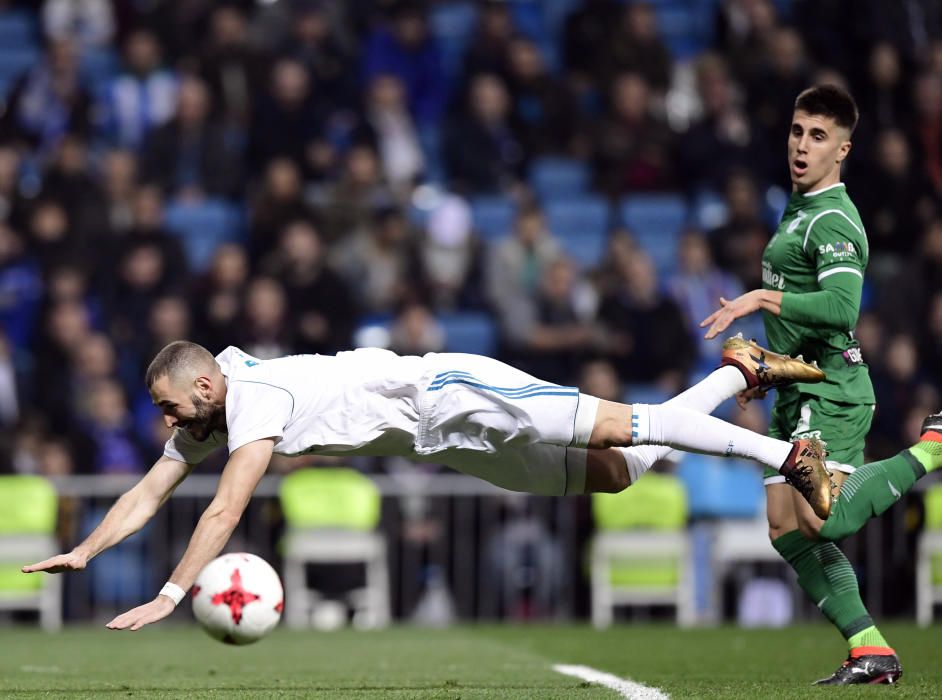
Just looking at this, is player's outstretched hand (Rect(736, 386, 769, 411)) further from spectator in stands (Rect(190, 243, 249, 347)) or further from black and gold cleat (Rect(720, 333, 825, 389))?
spectator in stands (Rect(190, 243, 249, 347))

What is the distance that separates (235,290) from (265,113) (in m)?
2.66

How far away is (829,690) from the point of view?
7.18 m

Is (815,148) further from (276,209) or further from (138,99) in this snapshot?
(138,99)

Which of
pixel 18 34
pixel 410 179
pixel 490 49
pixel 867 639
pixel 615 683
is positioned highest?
pixel 18 34

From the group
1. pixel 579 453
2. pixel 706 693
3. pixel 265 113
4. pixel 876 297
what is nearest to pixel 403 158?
pixel 265 113

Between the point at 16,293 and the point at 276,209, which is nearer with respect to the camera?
the point at 16,293

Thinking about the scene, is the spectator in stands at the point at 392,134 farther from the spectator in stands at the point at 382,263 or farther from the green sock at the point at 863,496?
A: the green sock at the point at 863,496

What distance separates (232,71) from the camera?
17.7m

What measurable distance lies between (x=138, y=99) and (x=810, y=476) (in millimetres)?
12307

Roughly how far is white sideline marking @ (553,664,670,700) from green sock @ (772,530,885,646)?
95 cm

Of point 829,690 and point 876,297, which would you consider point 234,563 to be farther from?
point 876,297

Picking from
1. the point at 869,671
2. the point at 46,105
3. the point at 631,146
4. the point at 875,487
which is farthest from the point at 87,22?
the point at 869,671

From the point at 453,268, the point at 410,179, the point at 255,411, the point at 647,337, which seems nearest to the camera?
the point at 255,411

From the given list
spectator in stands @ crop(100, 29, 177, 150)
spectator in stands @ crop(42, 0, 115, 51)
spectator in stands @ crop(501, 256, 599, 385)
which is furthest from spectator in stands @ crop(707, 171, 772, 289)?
spectator in stands @ crop(42, 0, 115, 51)
